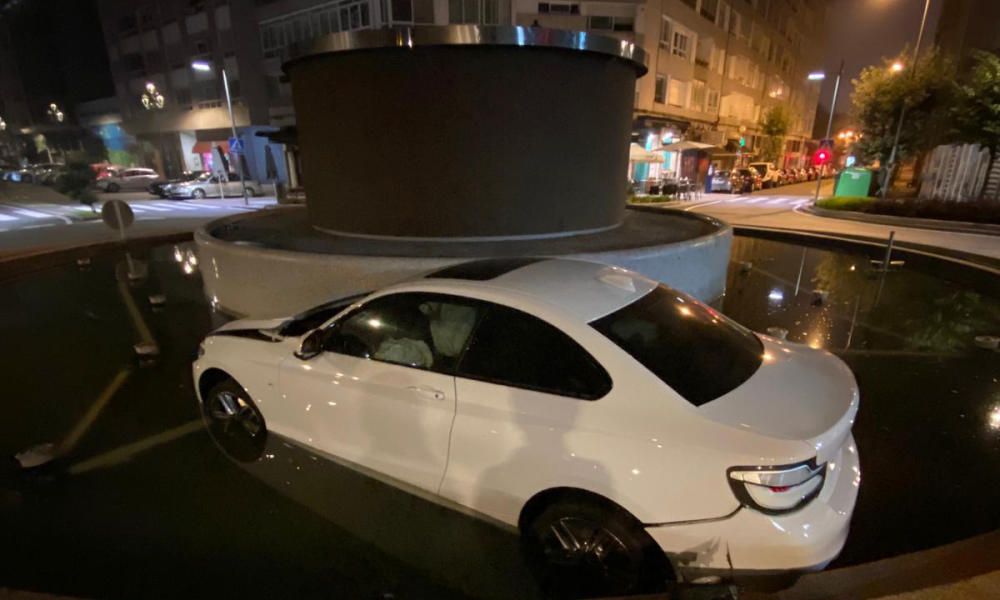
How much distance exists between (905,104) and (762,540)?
2591 centimetres

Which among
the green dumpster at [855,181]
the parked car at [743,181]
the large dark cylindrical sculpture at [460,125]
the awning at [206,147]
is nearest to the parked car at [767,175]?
the parked car at [743,181]

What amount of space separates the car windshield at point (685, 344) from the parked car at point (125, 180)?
1543 inches

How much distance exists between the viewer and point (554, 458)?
2432 millimetres

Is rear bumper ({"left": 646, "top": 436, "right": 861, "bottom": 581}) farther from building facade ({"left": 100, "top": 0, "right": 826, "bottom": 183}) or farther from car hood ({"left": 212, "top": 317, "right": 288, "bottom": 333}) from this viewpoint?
building facade ({"left": 100, "top": 0, "right": 826, "bottom": 183})

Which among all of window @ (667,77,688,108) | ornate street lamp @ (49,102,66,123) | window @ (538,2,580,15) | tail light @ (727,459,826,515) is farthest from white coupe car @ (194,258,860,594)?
ornate street lamp @ (49,102,66,123)

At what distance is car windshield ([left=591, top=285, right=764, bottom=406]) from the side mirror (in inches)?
72.2

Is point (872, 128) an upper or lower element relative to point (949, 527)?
upper

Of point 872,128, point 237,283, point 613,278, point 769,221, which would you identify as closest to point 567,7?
point 872,128

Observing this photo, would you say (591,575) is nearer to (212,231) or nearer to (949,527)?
(949,527)

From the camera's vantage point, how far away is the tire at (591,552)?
2379 mm

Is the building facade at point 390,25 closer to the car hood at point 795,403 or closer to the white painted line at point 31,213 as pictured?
the white painted line at point 31,213

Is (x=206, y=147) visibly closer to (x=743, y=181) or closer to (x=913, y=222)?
(x=743, y=181)

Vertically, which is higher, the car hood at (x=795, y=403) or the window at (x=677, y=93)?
the window at (x=677, y=93)

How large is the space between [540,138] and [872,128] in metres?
22.6
